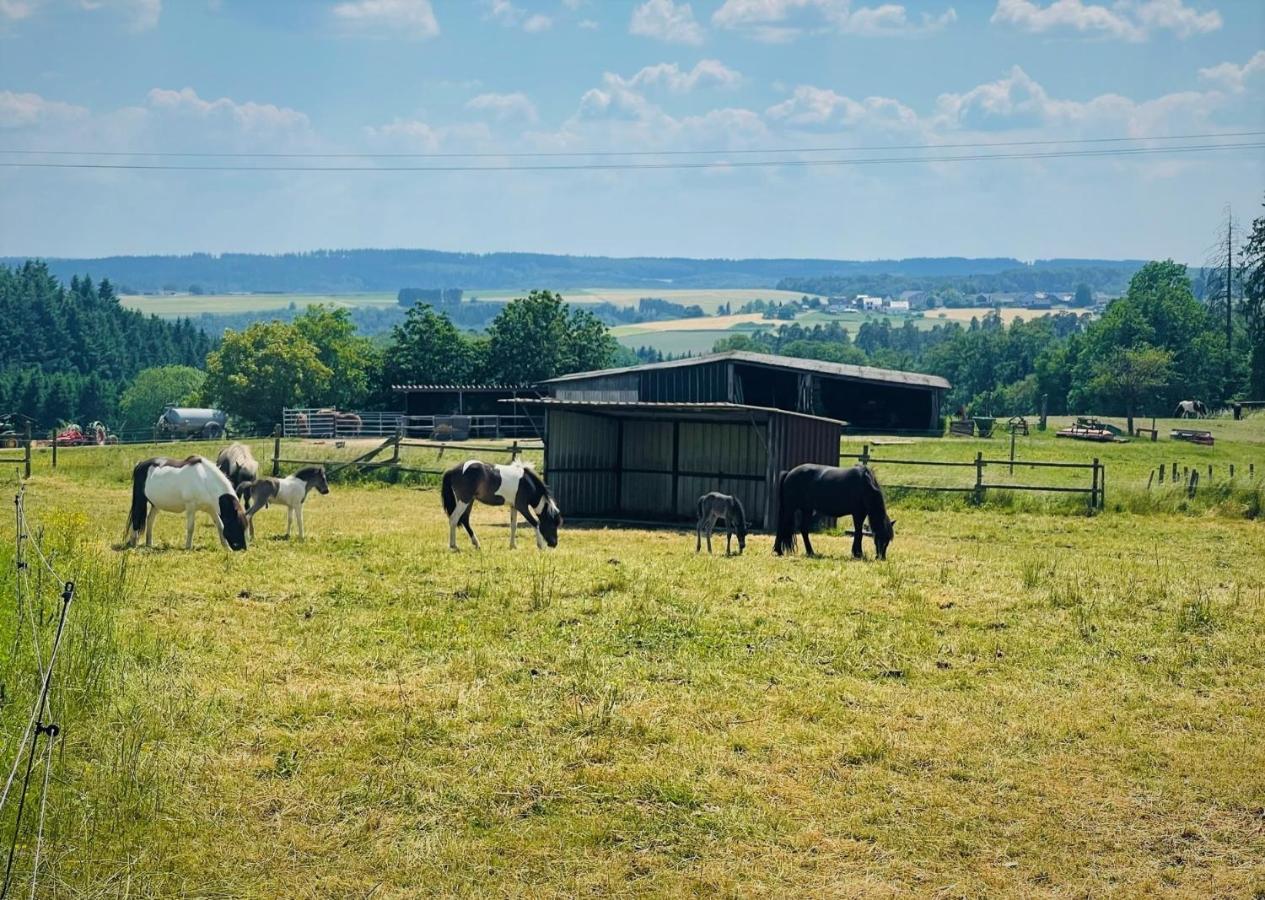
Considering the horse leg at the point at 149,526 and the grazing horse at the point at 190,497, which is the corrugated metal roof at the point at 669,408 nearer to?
the grazing horse at the point at 190,497

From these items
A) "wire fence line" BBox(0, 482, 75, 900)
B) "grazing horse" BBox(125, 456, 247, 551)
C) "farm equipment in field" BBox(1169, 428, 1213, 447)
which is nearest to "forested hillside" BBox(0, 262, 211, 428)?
"farm equipment in field" BBox(1169, 428, 1213, 447)

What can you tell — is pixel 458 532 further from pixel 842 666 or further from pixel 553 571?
pixel 842 666

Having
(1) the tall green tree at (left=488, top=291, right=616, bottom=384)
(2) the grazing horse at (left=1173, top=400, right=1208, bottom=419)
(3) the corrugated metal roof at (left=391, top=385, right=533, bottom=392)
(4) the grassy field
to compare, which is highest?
(1) the tall green tree at (left=488, top=291, right=616, bottom=384)

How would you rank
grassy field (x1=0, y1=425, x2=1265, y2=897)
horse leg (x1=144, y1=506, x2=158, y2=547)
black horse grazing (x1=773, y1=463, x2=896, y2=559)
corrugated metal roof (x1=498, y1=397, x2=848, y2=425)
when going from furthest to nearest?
corrugated metal roof (x1=498, y1=397, x2=848, y2=425), black horse grazing (x1=773, y1=463, x2=896, y2=559), horse leg (x1=144, y1=506, x2=158, y2=547), grassy field (x1=0, y1=425, x2=1265, y2=897)

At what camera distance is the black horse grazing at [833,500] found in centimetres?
1977

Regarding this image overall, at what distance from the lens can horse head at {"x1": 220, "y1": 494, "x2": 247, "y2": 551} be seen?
18.1 m

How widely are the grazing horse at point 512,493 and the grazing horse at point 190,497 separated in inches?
133

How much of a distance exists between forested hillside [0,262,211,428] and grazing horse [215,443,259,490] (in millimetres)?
103381

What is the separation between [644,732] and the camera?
988cm

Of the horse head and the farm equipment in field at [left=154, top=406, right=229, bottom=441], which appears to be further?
the farm equipment in field at [left=154, top=406, right=229, bottom=441]

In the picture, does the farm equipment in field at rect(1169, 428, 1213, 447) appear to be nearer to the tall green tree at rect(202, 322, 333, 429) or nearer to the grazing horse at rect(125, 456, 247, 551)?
the tall green tree at rect(202, 322, 333, 429)

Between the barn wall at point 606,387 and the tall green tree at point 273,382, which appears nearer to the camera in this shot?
the barn wall at point 606,387

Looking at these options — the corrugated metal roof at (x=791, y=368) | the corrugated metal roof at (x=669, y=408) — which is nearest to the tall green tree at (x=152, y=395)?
the corrugated metal roof at (x=791, y=368)

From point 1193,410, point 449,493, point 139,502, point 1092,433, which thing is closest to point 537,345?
point 1092,433
